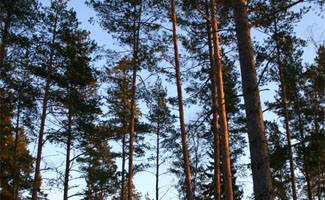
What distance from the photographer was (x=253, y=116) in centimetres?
403

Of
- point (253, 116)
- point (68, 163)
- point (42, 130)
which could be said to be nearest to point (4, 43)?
point (42, 130)

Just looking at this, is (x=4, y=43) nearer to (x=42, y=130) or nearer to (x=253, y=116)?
(x=42, y=130)

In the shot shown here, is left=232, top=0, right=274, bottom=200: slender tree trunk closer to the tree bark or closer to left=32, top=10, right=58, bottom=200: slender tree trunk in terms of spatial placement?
the tree bark

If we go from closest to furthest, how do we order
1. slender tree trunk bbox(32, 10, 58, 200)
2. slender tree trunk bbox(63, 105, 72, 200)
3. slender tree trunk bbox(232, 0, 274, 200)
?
slender tree trunk bbox(232, 0, 274, 200) → slender tree trunk bbox(32, 10, 58, 200) → slender tree trunk bbox(63, 105, 72, 200)

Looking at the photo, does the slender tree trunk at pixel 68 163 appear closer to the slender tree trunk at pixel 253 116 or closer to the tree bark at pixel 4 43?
the tree bark at pixel 4 43

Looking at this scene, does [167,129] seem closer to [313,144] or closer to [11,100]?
[313,144]

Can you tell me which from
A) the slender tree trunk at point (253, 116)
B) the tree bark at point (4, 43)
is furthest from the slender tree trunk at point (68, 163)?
the slender tree trunk at point (253, 116)

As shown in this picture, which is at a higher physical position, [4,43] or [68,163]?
[4,43]

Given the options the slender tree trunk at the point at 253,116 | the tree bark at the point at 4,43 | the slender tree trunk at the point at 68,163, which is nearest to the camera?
the slender tree trunk at the point at 253,116

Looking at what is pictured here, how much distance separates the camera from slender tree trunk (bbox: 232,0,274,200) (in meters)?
3.79

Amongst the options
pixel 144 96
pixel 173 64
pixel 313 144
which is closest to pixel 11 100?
pixel 144 96

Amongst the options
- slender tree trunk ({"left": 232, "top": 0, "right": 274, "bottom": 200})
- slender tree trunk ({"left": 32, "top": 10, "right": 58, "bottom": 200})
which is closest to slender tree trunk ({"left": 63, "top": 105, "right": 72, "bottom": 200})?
slender tree trunk ({"left": 32, "top": 10, "right": 58, "bottom": 200})

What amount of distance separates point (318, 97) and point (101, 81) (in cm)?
1142

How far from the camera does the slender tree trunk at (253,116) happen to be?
3.79 metres
